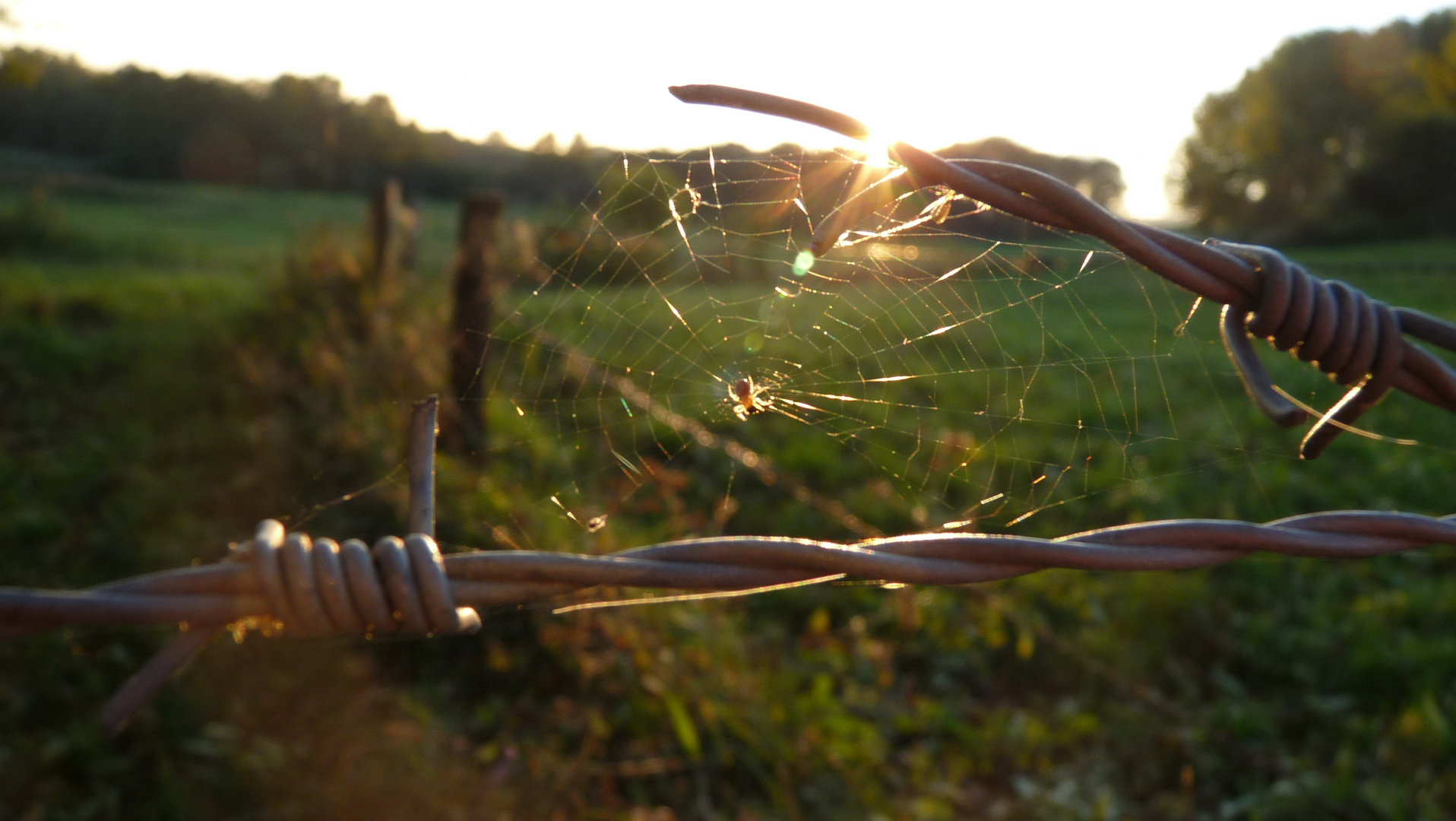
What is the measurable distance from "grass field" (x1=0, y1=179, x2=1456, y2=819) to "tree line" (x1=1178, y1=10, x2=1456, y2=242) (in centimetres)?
1135

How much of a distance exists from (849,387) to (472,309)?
240cm

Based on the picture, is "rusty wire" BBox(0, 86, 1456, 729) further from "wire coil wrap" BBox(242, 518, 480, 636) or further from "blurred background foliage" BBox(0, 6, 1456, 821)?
"blurred background foliage" BBox(0, 6, 1456, 821)

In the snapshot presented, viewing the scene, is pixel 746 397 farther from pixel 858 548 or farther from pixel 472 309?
pixel 472 309

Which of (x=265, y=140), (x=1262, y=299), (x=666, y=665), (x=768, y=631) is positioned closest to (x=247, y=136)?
(x=265, y=140)

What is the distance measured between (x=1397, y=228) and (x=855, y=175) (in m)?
18.5

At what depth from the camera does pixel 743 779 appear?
2979 mm

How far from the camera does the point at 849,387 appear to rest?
18.7ft

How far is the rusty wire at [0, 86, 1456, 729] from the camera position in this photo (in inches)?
35.8

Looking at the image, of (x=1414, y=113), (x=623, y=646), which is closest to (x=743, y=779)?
(x=623, y=646)

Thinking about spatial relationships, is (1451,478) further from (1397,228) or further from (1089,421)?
(1397,228)

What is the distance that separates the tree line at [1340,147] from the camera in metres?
15.6

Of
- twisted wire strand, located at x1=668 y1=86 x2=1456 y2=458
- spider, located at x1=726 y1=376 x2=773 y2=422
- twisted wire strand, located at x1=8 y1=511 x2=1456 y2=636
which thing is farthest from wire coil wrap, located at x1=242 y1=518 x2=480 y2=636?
spider, located at x1=726 y1=376 x2=773 y2=422

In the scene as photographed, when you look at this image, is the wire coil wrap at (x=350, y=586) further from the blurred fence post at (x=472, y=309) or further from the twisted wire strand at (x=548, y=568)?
the blurred fence post at (x=472, y=309)

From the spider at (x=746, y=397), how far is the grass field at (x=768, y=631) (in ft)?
0.33
